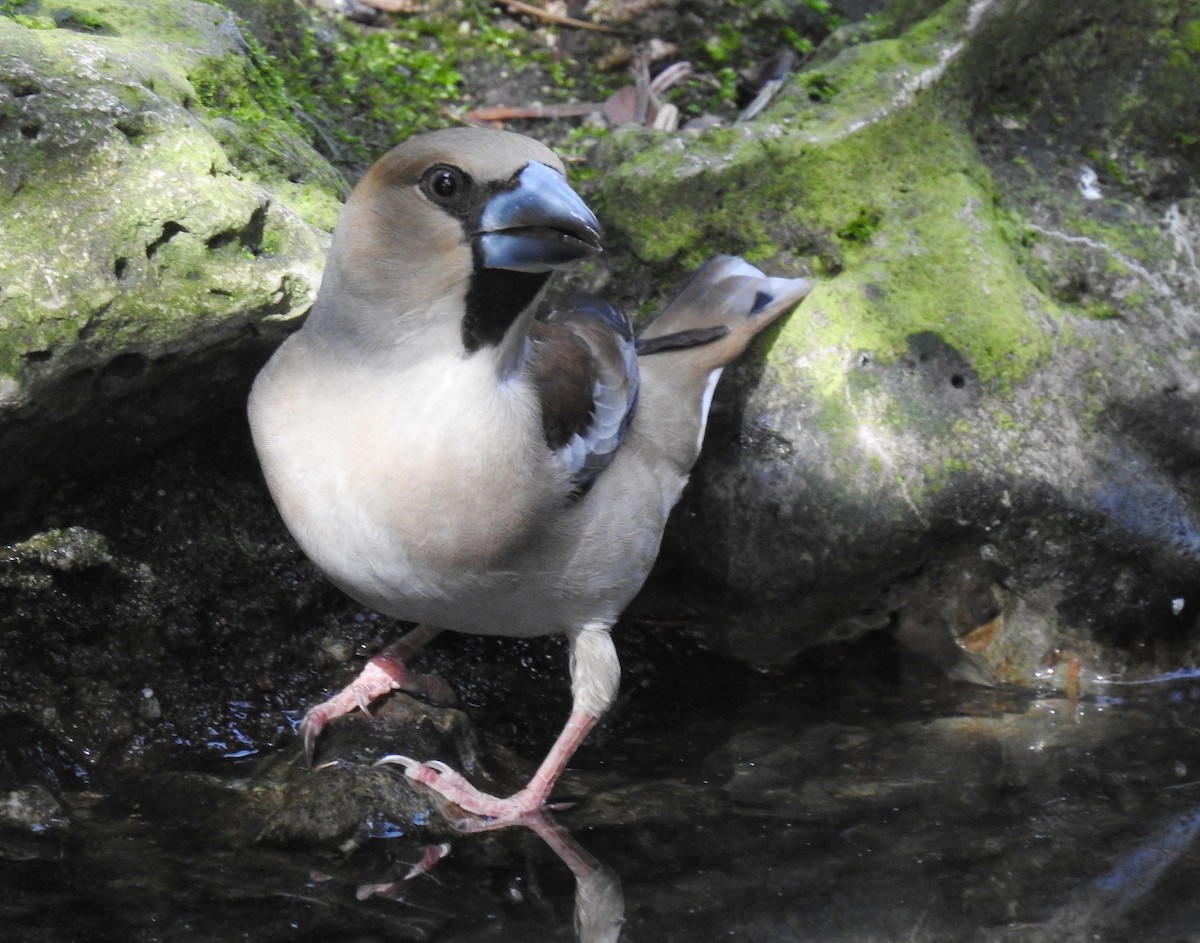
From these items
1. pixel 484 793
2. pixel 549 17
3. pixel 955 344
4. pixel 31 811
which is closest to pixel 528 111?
pixel 549 17

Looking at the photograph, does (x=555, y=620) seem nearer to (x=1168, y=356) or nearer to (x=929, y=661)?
(x=929, y=661)

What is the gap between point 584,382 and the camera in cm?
429

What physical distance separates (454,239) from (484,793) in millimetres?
1668

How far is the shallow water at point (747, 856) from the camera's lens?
10.9 feet

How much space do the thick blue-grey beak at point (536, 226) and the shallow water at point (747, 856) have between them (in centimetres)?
159

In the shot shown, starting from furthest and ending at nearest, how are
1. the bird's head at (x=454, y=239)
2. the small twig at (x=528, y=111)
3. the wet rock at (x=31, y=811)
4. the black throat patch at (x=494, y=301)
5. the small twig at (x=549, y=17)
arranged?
the small twig at (x=549, y=17) < the small twig at (x=528, y=111) < the wet rock at (x=31, y=811) < the black throat patch at (x=494, y=301) < the bird's head at (x=454, y=239)

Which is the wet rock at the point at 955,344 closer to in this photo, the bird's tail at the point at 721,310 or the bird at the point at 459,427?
the bird's tail at the point at 721,310

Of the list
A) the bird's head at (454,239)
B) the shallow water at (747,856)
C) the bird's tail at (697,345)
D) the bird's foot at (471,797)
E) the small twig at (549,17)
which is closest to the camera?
the shallow water at (747,856)

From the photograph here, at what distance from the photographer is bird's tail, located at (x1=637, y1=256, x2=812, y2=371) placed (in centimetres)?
481

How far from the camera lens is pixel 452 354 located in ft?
12.0

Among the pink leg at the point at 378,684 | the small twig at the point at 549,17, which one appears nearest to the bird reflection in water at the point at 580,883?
the pink leg at the point at 378,684

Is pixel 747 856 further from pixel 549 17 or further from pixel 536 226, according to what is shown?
pixel 549 17

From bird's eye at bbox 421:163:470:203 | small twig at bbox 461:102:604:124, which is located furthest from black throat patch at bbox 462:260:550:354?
small twig at bbox 461:102:604:124

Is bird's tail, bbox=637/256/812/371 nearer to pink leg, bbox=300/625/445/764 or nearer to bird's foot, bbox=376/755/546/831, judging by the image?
pink leg, bbox=300/625/445/764
